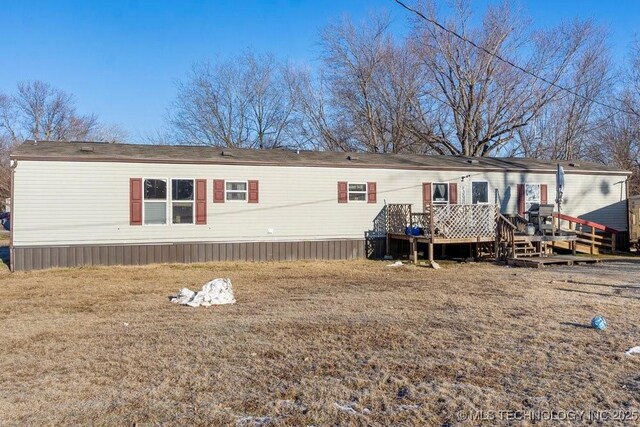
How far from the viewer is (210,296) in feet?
26.2

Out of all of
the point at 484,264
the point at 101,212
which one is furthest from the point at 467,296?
the point at 101,212

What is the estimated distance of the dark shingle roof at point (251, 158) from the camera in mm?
12891

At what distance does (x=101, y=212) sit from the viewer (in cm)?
1286

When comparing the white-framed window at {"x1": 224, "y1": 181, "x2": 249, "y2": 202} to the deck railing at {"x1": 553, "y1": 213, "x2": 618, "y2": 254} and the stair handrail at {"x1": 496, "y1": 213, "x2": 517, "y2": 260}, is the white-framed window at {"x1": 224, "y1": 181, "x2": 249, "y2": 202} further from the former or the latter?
the deck railing at {"x1": 553, "y1": 213, "x2": 618, "y2": 254}

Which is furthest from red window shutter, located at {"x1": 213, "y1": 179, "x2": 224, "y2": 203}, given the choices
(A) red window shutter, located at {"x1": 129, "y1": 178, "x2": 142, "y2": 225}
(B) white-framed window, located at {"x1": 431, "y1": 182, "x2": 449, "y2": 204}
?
(B) white-framed window, located at {"x1": 431, "y1": 182, "x2": 449, "y2": 204}

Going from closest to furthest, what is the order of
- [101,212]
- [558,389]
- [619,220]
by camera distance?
[558,389], [101,212], [619,220]

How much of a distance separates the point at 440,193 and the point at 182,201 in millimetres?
7975

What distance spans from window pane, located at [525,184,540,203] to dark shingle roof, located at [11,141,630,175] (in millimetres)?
559

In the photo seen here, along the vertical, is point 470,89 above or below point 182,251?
above

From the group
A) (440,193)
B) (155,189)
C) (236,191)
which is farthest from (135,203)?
(440,193)

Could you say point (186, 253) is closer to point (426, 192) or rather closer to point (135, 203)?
point (135, 203)

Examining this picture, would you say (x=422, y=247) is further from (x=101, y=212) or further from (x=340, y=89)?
(x=340, y=89)

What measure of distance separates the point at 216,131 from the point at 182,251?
22.1 metres

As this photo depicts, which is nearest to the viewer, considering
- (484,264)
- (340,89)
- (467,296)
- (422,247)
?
(467,296)
